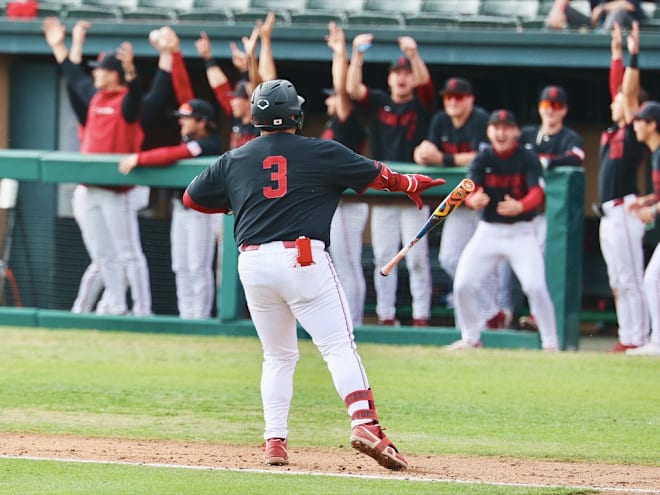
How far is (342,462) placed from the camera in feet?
20.1

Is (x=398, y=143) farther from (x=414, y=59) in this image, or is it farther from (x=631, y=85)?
(x=631, y=85)

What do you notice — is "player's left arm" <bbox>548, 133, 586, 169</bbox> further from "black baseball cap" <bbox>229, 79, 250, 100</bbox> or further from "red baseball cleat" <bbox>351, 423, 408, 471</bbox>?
"red baseball cleat" <bbox>351, 423, 408, 471</bbox>

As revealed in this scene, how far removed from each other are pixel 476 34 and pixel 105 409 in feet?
22.1

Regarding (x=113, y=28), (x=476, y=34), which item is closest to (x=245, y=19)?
(x=113, y=28)

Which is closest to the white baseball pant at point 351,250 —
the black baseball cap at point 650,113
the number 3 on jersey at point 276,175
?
the black baseball cap at point 650,113

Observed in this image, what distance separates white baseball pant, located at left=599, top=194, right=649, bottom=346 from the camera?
34.6 feet

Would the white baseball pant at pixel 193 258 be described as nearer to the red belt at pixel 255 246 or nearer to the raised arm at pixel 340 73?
the raised arm at pixel 340 73

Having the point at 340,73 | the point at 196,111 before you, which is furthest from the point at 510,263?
the point at 196,111

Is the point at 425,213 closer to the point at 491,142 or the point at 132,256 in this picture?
the point at 491,142

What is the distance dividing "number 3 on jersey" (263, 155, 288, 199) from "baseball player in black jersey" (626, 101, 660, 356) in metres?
4.98

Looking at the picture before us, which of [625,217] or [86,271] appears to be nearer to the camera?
[625,217]

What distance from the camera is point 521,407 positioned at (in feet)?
26.0

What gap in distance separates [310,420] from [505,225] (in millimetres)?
3332

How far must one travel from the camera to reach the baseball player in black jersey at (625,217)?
10.6m
